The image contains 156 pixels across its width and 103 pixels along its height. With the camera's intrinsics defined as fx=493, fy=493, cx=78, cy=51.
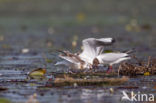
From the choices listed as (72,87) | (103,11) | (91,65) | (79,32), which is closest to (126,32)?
(79,32)

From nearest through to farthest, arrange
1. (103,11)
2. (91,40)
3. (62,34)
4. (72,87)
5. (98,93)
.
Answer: (98,93)
(72,87)
(91,40)
(62,34)
(103,11)

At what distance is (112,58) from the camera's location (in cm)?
1085

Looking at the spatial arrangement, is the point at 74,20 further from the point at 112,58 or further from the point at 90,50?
the point at 112,58

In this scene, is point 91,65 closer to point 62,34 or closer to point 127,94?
point 127,94

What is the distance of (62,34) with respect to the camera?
71.8ft

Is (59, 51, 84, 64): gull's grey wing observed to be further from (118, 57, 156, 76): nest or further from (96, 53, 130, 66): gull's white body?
(118, 57, 156, 76): nest

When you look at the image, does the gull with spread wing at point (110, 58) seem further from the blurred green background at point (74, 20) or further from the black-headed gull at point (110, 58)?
the blurred green background at point (74, 20)

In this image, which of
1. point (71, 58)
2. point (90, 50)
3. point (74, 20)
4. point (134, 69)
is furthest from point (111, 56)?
point (74, 20)

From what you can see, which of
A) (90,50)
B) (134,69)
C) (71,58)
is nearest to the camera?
(134,69)

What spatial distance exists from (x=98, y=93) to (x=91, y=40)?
2.46 meters

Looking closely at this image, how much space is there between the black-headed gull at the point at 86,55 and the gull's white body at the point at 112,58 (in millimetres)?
203

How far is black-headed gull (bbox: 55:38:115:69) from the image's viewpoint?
1072 cm

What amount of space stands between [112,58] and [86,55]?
2.14 feet

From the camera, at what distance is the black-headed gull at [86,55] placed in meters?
10.7
